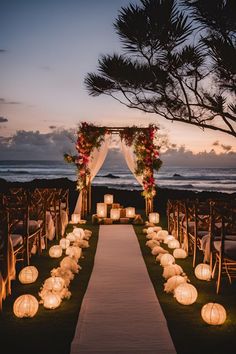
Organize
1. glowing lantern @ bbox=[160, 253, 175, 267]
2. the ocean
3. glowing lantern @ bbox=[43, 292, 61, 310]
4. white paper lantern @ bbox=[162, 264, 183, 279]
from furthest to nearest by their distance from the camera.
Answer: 1. the ocean
2. glowing lantern @ bbox=[160, 253, 175, 267]
3. white paper lantern @ bbox=[162, 264, 183, 279]
4. glowing lantern @ bbox=[43, 292, 61, 310]

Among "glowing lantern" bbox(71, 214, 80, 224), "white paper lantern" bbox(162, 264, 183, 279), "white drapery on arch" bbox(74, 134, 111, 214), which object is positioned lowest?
"glowing lantern" bbox(71, 214, 80, 224)

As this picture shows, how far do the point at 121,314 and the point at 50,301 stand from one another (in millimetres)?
708

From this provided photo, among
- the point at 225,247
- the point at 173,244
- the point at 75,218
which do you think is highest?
the point at 225,247

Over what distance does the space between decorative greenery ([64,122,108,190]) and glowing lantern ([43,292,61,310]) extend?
747 cm

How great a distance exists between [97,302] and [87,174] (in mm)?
7541

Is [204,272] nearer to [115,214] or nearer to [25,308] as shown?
[25,308]

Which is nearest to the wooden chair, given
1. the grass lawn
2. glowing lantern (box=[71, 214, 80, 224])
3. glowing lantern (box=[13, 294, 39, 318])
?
the grass lawn

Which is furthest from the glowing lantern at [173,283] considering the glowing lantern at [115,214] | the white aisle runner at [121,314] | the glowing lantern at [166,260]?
the glowing lantern at [115,214]

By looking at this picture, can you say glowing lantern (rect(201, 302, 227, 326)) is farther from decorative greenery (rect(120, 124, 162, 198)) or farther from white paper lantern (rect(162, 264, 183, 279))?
decorative greenery (rect(120, 124, 162, 198))

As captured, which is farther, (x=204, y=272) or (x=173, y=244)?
(x=173, y=244)

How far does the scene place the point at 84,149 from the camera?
11.5 m

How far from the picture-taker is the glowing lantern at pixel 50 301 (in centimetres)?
398

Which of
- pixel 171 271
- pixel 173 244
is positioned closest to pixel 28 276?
pixel 171 271

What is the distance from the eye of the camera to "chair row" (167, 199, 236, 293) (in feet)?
15.3
